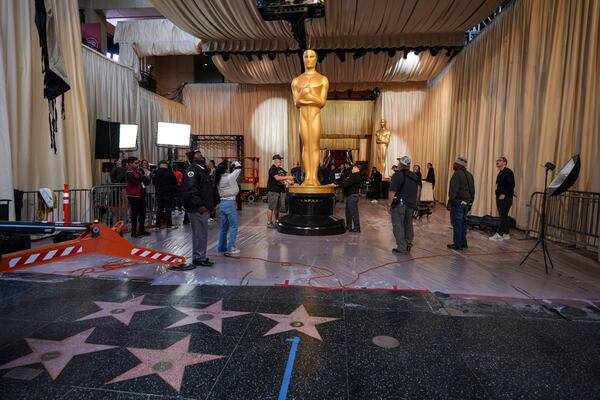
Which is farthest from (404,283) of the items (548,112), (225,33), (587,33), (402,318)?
(225,33)

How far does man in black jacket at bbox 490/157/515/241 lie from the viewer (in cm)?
728

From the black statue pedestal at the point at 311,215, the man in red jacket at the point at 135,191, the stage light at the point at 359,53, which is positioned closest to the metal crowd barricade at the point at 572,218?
the black statue pedestal at the point at 311,215

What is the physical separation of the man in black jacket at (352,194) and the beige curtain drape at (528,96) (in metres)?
3.66

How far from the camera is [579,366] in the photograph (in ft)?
8.39

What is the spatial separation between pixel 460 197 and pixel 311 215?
3110mm

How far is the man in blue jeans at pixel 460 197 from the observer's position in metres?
6.30

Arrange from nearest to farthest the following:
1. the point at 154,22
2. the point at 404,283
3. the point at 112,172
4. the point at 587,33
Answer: the point at 404,283 < the point at 587,33 < the point at 112,172 < the point at 154,22

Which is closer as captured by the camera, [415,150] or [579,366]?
[579,366]

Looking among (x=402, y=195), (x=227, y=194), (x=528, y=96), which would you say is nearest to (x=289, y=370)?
(x=227, y=194)

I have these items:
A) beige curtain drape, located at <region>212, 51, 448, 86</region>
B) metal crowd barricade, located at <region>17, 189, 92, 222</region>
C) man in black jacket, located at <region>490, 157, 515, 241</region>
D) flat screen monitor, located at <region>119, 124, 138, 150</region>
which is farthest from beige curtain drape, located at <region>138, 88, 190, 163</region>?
man in black jacket, located at <region>490, 157, 515, 241</region>

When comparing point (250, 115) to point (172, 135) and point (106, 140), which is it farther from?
point (106, 140)

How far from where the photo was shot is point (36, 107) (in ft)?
22.9

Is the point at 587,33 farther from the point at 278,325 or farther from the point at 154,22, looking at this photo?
the point at 154,22

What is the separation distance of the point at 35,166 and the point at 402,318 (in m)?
7.30
